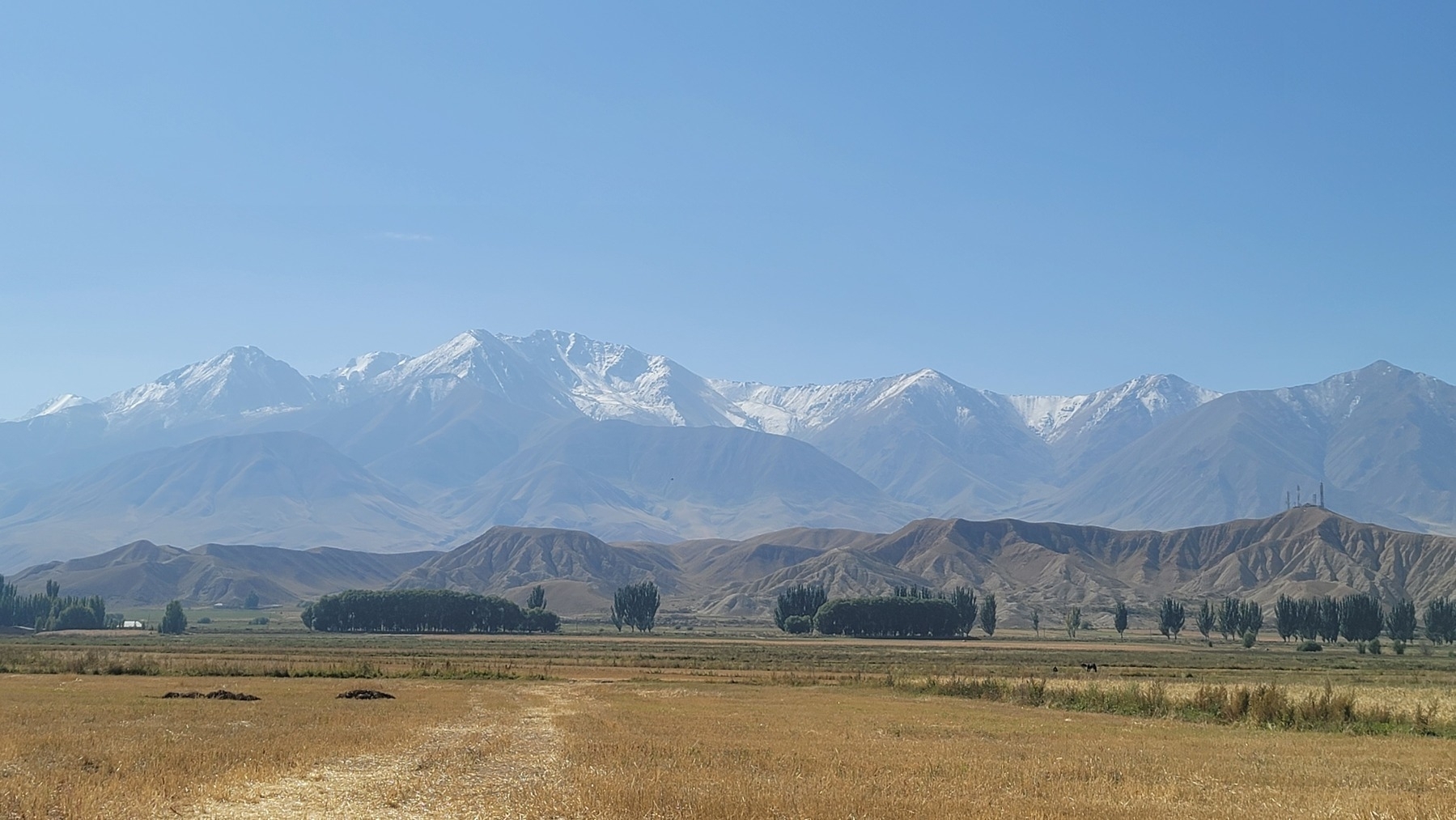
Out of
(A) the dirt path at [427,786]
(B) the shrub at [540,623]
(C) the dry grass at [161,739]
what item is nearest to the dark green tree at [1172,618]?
(B) the shrub at [540,623]

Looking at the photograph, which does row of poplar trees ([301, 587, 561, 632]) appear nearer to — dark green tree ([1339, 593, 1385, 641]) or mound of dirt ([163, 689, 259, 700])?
dark green tree ([1339, 593, 1385, 641])

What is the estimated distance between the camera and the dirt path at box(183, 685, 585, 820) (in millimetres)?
19359

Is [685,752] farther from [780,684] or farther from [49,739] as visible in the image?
[780,684]

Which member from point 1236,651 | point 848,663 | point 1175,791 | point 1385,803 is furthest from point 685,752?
point 1236,651

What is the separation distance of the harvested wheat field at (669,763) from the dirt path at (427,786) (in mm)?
77

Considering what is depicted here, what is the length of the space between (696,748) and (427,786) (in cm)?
828

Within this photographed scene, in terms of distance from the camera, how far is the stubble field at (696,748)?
2002 centimetres

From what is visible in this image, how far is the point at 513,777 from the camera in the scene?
919 inches

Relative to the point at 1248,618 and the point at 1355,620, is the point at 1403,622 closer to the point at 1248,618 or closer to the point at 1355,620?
the point at 1355,620

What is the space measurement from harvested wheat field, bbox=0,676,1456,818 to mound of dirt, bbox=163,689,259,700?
0.93 metres

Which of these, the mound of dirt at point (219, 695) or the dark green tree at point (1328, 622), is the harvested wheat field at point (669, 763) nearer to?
the mound of dirt at point (219, 695)

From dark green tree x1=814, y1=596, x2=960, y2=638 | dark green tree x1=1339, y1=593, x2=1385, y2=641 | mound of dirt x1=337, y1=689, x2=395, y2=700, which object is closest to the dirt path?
mound of dirt x1=337, y1=689, x2=395, y2=700

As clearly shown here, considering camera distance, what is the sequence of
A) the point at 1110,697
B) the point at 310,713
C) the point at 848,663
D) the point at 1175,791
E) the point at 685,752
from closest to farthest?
the point at 1175,791, the point at 685,752, the point at 310,713, the point at 1110,697, the point at 848,663

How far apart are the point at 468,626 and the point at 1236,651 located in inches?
4563
